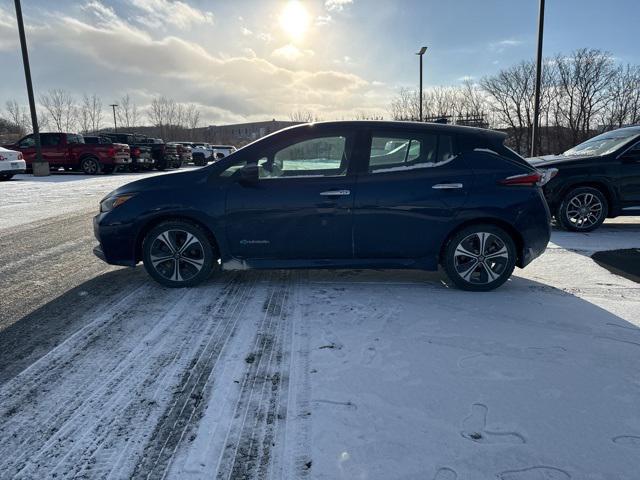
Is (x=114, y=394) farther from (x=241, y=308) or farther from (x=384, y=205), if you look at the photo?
(x=384, y=205)

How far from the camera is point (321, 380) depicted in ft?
8.68

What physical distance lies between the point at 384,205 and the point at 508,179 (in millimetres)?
1257

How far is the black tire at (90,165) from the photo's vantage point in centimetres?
2069

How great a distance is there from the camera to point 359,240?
4.25 m

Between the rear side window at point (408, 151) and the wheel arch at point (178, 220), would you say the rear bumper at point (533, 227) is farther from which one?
the wheel arch at point (178, 220)

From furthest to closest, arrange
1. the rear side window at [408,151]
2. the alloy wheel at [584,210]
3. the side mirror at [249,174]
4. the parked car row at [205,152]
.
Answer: the parked car row at [205,152], the alloy wheel at [584,210], the rear side window at [408,151], the side mirror at [249,174]

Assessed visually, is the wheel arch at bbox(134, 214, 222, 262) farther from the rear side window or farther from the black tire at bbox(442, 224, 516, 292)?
the black tire at bbox(442, 224, 516, 292)

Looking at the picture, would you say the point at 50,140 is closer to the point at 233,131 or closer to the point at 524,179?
the point at 524,179

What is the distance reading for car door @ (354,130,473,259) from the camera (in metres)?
4.21

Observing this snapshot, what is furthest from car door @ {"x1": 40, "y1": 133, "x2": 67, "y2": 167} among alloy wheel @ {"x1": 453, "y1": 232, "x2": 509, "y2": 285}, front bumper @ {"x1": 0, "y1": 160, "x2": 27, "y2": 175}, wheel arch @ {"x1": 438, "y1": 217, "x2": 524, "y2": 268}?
alloy wheel @ {"x1": 453, "y1": 232, "x2": 509, "y2": 285}

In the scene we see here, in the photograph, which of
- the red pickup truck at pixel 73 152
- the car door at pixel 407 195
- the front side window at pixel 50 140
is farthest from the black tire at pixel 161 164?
the car door at pixel 407 195

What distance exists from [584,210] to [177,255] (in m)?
6.58

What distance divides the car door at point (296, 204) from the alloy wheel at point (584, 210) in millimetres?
4966

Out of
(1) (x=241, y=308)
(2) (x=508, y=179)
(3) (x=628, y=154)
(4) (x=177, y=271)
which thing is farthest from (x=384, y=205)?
(3) (x=628, y=154)
